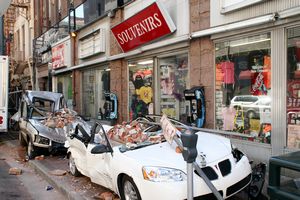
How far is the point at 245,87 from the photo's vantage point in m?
7.73

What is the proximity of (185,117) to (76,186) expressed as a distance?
3669 millimetres

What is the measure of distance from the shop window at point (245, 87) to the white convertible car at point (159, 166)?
1.81 metres

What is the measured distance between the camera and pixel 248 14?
7305mm

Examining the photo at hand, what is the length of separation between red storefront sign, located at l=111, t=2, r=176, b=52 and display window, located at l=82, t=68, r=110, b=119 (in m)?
2.33

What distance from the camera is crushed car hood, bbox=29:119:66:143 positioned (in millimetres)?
9977

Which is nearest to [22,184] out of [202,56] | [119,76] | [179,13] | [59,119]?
[59,119]

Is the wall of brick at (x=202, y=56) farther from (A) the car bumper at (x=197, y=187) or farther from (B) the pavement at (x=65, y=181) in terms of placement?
(A) the car bumper at (x=197, y=187)

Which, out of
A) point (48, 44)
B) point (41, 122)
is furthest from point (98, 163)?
point (48, 44)

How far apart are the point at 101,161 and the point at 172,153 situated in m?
1.53

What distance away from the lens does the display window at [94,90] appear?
14262 mm

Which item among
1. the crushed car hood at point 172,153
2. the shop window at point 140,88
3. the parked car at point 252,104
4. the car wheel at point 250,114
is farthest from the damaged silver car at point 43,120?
the crushed car hood at point 172,153

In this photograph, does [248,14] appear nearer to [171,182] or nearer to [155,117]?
[155,117]

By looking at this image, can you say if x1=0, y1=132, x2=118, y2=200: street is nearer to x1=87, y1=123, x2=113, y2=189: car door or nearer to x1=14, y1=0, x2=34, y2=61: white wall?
x1=87, y1=123, x2=113, y2=189: car door

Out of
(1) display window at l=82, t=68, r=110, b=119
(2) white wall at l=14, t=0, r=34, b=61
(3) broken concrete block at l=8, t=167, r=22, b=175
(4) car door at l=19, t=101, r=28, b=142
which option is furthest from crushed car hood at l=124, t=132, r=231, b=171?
(2) white wall at l=14, t=0, r=34, b=61
